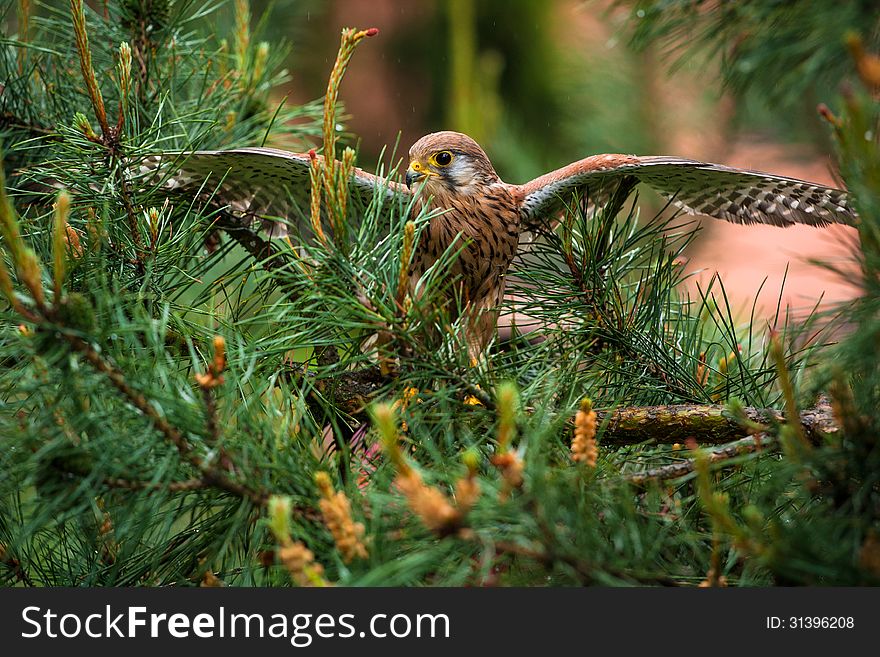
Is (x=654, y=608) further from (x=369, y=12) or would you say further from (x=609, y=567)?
(x=369, y=12)

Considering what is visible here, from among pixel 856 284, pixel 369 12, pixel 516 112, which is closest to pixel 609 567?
pixel 856 284

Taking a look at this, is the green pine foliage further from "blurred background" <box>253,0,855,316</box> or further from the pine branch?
"blurred background" <box>253,0,855,316</box>

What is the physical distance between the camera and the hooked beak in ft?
5.43

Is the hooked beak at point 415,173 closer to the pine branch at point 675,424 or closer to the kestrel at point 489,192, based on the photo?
the kestrel at point 489,192

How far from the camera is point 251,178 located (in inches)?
61.0

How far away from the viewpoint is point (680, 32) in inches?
53.6

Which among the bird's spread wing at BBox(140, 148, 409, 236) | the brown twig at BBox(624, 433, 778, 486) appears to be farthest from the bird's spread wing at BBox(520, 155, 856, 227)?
the brown twig at BBox(624, 433, 778, 486)

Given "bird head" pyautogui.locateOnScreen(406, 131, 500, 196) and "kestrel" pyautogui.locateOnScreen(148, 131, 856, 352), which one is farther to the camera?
"bird head" pyautogui.locateOnScreen(406, 131, 500, 196)

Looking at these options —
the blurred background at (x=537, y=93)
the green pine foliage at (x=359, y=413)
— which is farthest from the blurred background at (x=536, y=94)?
the green pine foliage at (x=359, y=413)

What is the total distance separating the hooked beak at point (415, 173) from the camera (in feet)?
5.43

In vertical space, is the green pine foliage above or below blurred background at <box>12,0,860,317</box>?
below

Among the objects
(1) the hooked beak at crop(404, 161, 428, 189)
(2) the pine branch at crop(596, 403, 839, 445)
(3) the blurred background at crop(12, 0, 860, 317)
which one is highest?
(3) the blurred background at crop(12, 0, 860, 317)

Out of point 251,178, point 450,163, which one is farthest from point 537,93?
point 251,178

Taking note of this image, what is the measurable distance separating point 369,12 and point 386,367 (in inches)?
130
